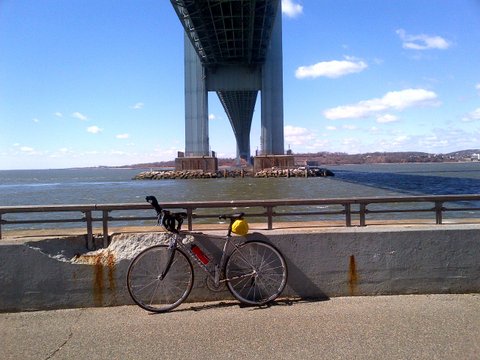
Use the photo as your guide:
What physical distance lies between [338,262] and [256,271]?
816mm

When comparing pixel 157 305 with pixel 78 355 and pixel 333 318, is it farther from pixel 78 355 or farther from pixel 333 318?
pixel 333 318

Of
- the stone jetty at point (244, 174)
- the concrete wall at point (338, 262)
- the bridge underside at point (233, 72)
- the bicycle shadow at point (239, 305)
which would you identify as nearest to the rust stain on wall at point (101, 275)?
the concrete wall at point (338, 262)

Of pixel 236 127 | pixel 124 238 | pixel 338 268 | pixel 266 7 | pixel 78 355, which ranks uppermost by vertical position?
pixel 266 7

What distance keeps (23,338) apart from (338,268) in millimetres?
2839

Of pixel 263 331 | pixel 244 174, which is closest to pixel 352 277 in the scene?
pixel 263 331

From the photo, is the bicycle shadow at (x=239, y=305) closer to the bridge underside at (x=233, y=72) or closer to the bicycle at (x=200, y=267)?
the bicycle at (x=200, y=267)

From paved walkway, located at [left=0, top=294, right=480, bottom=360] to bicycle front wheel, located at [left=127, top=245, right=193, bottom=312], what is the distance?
0.47 ft

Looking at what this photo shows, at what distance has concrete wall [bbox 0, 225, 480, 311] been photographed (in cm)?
449

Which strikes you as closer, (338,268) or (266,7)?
(338,268)

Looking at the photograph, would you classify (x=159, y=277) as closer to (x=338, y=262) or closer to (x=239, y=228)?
(x=239, y=228)

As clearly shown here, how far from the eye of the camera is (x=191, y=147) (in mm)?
75938

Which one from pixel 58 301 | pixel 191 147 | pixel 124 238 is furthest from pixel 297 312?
pixel 191 147

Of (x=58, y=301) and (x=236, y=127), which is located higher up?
(x=236, y=127)

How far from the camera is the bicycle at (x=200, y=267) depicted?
4.43 meters
